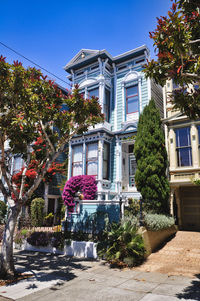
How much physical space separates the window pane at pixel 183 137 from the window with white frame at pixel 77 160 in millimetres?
6788

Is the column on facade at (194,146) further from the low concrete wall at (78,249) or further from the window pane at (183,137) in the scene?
the low concrete wall at (78,249)

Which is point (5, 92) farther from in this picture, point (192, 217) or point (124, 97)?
point (192, 217)

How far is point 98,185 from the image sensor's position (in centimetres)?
1529

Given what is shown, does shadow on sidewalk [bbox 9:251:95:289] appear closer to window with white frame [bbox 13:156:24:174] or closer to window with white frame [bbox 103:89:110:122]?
window with white frame [bbox 103:89:110:122]

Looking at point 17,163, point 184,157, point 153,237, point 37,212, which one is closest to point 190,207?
point 184,157

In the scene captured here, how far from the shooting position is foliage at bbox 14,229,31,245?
42.8 ft

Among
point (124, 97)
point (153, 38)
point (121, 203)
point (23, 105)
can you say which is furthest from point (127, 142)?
point (153, 38)

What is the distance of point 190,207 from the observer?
576 inches

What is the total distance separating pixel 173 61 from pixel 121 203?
6.79 m

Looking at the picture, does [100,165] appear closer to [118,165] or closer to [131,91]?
[118,165]

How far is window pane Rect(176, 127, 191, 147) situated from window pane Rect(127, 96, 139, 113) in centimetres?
367

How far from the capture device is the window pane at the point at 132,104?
16703 millimetres

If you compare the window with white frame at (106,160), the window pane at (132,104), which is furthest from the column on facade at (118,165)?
the window pane at (132,104)

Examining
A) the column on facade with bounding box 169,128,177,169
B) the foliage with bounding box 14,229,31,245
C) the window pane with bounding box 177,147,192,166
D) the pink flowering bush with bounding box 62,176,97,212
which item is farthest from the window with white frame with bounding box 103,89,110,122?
the foliage with bounding box 14,229,31,245
